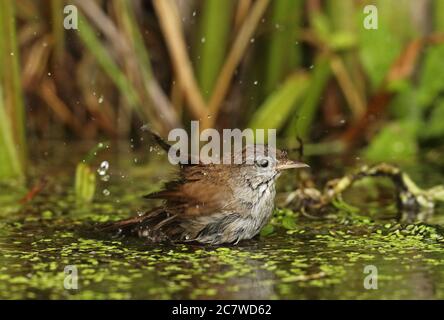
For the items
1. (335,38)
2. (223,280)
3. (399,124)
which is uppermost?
(335,38)

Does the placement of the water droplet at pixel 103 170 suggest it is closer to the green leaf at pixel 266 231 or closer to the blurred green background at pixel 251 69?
the blurred green background at pixel 251 69

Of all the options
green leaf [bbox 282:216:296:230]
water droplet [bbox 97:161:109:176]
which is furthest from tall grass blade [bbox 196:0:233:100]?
green leaf [bbox 282:216:296:230]

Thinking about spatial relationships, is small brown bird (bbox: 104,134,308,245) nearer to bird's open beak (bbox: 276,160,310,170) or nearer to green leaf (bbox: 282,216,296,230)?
bird's open beak (bbox: 276,160,310,170)

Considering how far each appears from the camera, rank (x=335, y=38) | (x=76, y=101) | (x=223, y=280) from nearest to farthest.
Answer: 1. (x=223, y=280)
2. (x=335, y=38)
3. (x=76, y=101)

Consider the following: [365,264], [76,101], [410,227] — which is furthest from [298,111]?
[365,264]

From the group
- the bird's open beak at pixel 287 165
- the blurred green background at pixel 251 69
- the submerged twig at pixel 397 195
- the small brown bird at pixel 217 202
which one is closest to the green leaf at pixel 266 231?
the small brown bird at pixel 217 202

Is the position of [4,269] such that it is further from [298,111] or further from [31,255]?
[298,111]
